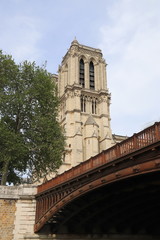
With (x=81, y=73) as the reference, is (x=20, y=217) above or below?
below

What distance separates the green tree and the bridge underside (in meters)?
8.82

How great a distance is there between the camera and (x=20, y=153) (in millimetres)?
27328

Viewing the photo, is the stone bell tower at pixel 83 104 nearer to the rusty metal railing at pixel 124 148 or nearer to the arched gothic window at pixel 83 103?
the arched gothic window at pixel 83 103

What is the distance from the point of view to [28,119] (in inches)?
1218

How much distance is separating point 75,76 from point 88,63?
7.64 meters

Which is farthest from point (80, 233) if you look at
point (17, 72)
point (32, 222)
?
point (17, 72)

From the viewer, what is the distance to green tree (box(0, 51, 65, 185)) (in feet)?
96.0

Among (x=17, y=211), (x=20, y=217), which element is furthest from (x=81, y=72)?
(x=20, y=217)

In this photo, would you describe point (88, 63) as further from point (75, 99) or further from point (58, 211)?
point (58, 211)

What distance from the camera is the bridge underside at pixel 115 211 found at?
50.5 feet

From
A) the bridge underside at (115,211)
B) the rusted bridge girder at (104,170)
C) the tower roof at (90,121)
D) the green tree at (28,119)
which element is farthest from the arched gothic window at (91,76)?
the rusted bridge girder at (104,170)

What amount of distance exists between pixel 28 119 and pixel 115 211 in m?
15.1

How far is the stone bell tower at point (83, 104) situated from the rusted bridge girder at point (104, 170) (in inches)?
1330

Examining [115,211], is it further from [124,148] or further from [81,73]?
[81,73]
